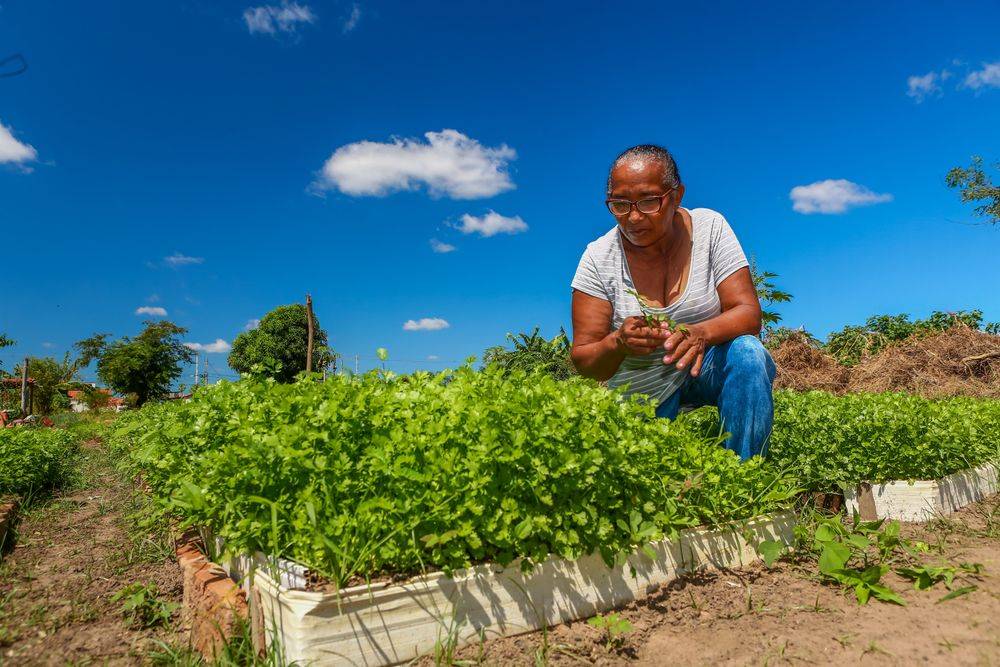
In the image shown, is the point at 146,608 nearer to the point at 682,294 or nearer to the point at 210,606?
the point at 210,606

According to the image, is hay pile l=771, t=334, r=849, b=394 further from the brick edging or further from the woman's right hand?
the brick edging

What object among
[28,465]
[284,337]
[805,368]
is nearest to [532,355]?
[805,368]

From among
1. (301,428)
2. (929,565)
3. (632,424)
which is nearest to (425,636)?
(301,428)

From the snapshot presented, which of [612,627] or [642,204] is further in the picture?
[642,204]

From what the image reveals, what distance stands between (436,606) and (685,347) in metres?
1.73

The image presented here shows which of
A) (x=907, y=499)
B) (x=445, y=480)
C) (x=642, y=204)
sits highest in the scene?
(x=642, y=204)

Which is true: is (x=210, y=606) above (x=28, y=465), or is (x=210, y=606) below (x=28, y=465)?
below

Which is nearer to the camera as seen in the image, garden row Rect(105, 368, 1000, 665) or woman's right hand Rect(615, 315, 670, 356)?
garden row Rect(105, 368, 1000, 665)

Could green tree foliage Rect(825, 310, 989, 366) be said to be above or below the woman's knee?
above

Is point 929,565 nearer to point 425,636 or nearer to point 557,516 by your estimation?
point 557,516

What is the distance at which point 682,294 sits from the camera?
11.7 feet

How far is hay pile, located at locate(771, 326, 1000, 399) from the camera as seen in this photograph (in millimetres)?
11285

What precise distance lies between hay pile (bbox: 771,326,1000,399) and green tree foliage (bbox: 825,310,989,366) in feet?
3.08

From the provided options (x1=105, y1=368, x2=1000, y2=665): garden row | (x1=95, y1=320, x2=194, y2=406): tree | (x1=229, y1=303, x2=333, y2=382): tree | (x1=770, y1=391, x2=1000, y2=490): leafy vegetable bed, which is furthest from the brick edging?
(x1=229, y1=303, x2=333, y2=382): tree
